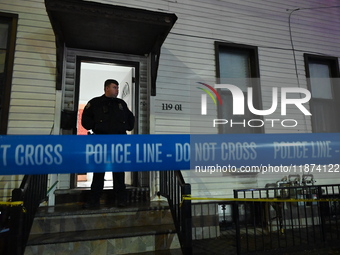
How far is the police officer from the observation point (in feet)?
12.7

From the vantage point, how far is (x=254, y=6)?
6.41 metres

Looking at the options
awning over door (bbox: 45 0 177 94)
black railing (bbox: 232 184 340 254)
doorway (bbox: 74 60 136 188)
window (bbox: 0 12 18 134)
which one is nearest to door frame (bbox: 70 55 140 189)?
doorway (bbox: 74 60 136 188)

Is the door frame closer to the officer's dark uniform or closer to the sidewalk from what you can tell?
the officer's dark uniform

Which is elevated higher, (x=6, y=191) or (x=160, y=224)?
(x=6, y=191)

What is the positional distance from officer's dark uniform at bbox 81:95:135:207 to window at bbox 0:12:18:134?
5.37ft

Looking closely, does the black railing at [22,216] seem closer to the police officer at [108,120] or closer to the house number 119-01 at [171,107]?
the police officer at [108,120]

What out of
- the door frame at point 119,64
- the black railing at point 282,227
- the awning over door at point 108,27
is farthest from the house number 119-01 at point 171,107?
the black railing at point 282,227

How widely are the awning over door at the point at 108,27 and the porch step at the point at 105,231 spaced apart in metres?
2.78

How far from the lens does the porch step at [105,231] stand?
3.06m

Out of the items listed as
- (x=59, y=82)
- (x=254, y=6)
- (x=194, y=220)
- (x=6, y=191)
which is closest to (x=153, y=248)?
(x=194, y=220)

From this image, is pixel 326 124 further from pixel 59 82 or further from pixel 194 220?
pixel 59 82

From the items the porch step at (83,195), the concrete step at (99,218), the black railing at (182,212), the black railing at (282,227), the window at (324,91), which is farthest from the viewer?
the window at (324,91)

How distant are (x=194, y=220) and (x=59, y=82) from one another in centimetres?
371

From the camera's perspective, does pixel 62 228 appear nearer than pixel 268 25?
Yes
